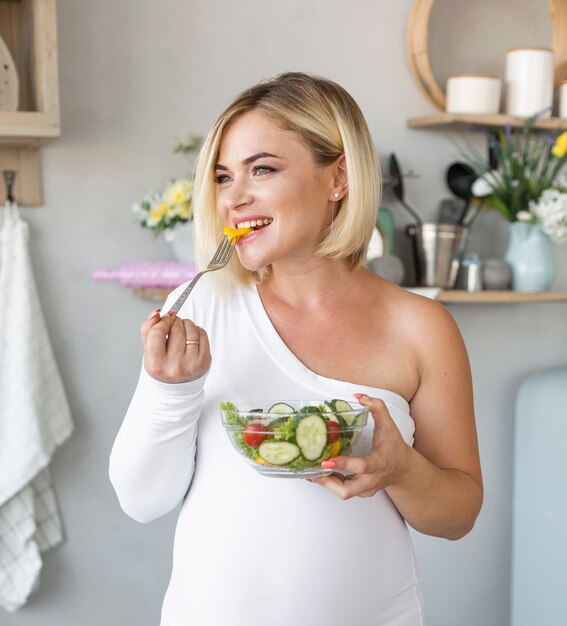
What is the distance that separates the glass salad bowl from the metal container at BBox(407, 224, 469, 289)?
4.21 ft

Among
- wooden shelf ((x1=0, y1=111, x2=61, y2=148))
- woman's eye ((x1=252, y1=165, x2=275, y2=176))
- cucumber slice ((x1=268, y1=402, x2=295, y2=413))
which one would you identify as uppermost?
wooden shelf ((x1=0, y1=111, x2=61, y2=148))

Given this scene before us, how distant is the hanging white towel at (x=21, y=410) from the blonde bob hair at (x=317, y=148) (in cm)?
71

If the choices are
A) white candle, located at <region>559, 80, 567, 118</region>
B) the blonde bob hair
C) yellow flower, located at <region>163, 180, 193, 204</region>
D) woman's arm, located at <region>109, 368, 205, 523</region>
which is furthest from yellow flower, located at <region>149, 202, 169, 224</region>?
white candle, located at <region>559, 80, 567, 118</region>

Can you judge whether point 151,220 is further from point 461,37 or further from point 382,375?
point 461,37

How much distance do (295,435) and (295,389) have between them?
0.27 m

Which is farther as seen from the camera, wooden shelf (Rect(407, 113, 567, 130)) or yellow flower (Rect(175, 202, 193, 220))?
wooden shelf (Rect(407, 113, 567, 130))

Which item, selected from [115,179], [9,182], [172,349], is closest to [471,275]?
[115,179]

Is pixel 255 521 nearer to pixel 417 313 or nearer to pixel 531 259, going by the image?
pixel 417 313

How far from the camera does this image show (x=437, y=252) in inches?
89.9

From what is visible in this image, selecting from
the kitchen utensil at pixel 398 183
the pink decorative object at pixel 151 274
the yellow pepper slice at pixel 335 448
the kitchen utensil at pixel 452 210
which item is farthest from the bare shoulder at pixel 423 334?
the kitchen utensil at pixel 452 210

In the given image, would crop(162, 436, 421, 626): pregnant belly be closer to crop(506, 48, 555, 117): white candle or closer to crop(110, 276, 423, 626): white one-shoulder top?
crop(110, 276, 423, 626): white one-shoulder top

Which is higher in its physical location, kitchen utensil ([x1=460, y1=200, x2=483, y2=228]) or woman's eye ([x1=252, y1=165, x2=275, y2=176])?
woman's eye ([x1=252, y1=165, x2=275, y2=176])

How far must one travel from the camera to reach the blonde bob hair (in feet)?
4.15

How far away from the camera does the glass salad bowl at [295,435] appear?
98 centimetres
